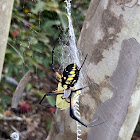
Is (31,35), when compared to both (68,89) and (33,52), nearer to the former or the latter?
(33,52)

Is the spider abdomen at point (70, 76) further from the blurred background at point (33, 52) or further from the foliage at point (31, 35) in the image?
the foliage at point (31, 35)

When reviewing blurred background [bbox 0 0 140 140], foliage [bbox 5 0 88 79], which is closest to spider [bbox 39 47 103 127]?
blurred background [bbox 0 0 140 140]

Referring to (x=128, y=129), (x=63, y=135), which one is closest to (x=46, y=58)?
(x=63, y=135)

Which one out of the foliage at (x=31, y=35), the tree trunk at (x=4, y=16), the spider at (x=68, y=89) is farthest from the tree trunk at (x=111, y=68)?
the foliage at (x=31, y=35)

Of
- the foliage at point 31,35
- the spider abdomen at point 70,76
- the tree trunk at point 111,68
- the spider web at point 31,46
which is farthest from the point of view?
the foliage at point 31,35

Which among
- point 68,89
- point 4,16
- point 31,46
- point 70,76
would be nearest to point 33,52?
point 31,46

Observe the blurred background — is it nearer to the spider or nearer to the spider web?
the spider web
